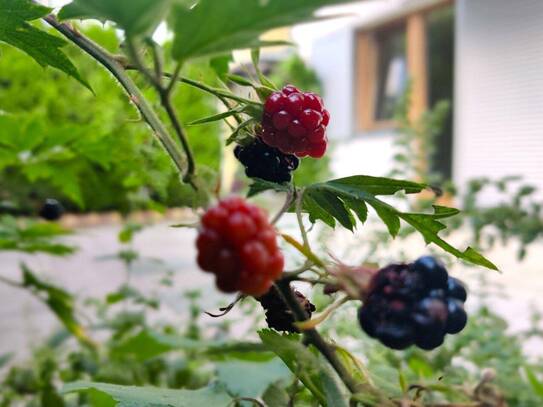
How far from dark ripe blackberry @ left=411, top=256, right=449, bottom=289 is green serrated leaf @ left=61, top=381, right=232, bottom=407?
0.15 meters

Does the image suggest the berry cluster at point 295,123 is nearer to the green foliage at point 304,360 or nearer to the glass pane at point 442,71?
the green foliage at point 304,360

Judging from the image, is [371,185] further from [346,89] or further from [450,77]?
[346,89]

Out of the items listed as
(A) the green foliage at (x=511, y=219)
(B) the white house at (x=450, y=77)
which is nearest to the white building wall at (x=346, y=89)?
(B) the white house at (x=450, y=77)

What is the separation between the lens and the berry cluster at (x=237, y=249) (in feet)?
0.65

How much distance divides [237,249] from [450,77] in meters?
6.89

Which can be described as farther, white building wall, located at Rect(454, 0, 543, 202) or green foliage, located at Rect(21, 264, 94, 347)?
white building wall, located at Rect(454, 0, 543, 202)

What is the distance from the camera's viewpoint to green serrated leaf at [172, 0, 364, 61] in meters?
0.19

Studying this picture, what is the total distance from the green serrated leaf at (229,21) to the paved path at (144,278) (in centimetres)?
158

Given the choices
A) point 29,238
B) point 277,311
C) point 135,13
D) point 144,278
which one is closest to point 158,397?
point 277,311

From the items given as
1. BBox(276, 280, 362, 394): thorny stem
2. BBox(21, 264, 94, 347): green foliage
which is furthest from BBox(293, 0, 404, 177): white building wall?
BBox(276, 280, 362, 394): thorny stem

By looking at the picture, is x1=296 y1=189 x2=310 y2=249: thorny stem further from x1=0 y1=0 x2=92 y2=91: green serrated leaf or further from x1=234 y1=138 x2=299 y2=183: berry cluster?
x1=0 y1=0 x2=92 y2=91: green serrated leaf

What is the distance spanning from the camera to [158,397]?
12.7 inches

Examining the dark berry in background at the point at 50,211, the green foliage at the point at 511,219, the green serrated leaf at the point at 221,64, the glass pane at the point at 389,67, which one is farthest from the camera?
the glass pane at the point at 389,67

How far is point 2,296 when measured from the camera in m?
3.06
